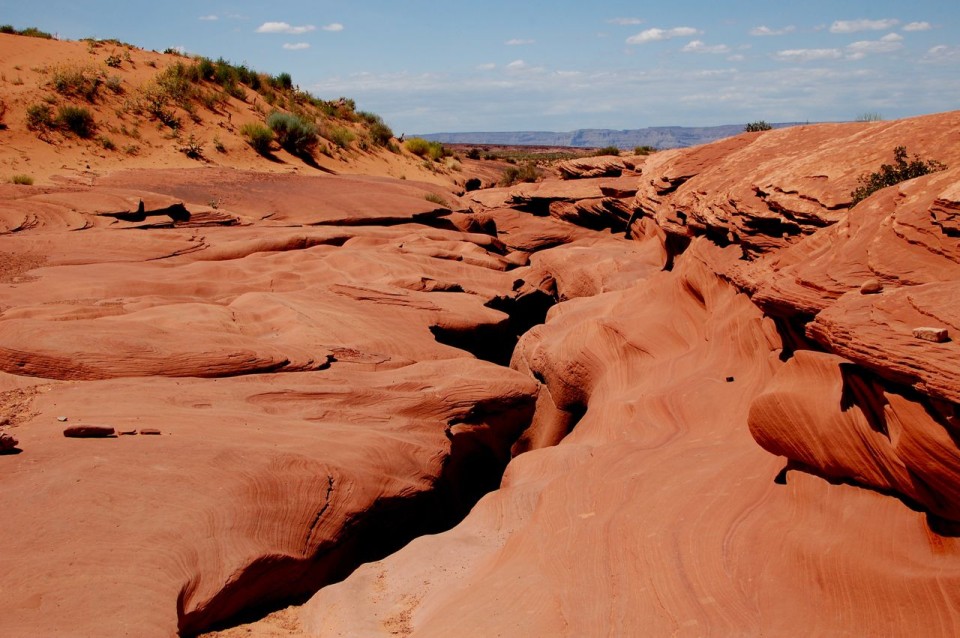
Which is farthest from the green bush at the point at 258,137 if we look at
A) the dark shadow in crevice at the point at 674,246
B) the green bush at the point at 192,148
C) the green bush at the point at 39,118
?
the dark shadow in crevice at the point at 674,246

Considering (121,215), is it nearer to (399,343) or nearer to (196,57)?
(399,343)

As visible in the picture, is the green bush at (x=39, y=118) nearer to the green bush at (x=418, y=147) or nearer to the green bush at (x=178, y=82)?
the green bush at (x=178, y=82)

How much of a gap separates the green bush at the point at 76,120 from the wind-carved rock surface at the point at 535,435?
13.0 m

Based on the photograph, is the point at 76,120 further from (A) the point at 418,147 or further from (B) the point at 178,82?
(A) the point at 418,147

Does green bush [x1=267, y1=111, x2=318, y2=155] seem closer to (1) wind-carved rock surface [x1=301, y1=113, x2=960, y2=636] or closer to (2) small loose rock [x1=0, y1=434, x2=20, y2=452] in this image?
(1) wind-carved rock surface [x1=301, y1=113, x2=960, y2=636]

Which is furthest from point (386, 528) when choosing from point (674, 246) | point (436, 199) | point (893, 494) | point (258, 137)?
point (258, 137)

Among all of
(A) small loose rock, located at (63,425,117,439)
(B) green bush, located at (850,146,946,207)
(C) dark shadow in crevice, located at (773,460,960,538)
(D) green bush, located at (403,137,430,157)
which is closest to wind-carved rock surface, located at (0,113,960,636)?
(C) dark shadow in crevice, located at (773,460,960,538)

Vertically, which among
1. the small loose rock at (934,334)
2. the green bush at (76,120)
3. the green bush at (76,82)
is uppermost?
the green bush at (76,82)

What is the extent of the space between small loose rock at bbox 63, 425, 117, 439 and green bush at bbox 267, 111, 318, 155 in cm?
2522

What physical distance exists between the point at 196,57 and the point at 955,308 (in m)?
36.7

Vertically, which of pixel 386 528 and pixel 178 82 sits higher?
pixel 178 82

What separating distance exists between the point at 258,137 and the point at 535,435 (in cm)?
2194

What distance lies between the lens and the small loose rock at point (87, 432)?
269 inches

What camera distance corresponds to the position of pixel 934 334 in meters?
4.44
